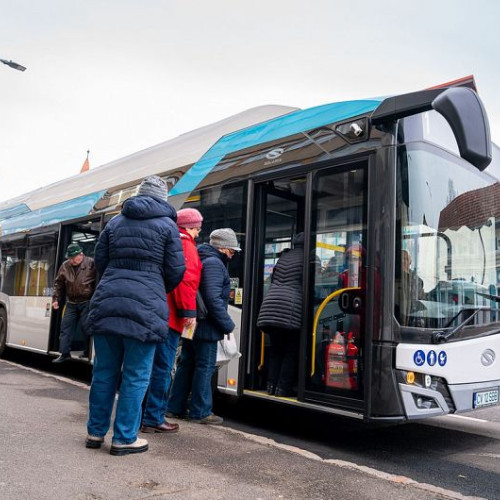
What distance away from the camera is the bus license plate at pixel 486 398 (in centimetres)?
489

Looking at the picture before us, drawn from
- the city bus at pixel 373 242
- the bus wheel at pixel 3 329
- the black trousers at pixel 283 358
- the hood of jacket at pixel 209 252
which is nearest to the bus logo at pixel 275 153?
the city bus at pixel 373 242

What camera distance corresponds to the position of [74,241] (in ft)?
29.9

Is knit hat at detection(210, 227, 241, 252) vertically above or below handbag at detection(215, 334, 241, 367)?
above

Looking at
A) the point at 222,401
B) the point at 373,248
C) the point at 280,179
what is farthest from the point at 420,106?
the point at 222,401

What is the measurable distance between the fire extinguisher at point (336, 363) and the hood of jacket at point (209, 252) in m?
1.26

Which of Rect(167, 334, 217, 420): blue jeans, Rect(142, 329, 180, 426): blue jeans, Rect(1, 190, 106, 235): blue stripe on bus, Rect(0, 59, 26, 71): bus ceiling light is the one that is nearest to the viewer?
Rect(142, 329, 180, 426): blue jeans

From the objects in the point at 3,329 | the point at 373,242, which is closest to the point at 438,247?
the point at 373,242

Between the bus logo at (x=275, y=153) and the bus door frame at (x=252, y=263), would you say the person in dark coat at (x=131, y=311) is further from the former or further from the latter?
the bus logo at (x=275, y=153)

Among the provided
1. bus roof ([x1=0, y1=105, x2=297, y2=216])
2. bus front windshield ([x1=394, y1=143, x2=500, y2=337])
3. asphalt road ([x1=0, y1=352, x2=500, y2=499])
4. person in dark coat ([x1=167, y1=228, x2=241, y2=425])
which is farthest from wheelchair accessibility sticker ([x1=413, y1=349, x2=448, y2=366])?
bus roof ([x1=0, y1=105, x2=297, y2=216])

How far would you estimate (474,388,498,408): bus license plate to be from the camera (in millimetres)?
4887

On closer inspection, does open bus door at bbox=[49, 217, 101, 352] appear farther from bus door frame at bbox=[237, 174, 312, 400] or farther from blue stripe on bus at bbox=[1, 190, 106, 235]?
bus door frame at bbox=[237, 174, 312, 400]

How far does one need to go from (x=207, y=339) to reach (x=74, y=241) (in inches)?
177

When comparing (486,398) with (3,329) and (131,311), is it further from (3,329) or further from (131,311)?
(3,329)

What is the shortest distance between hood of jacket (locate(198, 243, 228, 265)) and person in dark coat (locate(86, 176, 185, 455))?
116cm
